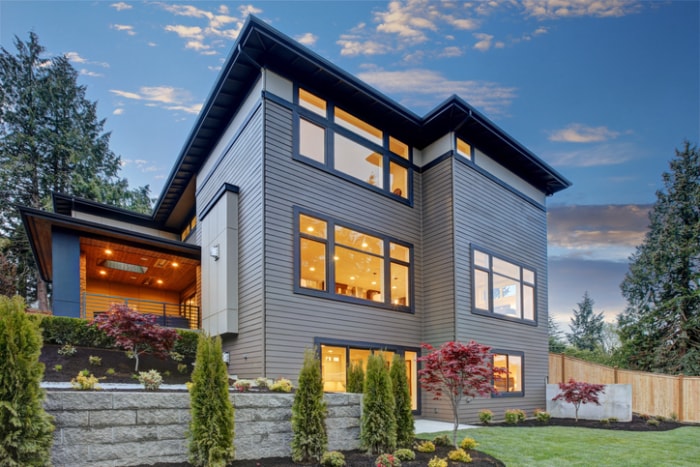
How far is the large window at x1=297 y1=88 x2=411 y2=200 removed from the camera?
9719 mm

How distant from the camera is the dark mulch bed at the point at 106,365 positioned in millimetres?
7465

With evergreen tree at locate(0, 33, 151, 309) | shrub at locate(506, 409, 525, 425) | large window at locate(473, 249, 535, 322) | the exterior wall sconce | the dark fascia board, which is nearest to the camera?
the dark fascia board

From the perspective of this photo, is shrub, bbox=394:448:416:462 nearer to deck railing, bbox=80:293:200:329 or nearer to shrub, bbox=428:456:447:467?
shrub, bbox=428:456:447:467

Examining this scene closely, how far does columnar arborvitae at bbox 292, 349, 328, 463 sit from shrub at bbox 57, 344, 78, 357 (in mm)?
5677

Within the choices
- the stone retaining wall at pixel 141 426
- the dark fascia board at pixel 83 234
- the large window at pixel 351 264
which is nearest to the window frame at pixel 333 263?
the large window at pixel 351 264

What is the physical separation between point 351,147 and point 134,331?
6125 millimetres

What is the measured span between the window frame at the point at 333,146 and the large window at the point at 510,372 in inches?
197

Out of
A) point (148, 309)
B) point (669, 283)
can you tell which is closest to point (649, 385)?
point (669, 283)

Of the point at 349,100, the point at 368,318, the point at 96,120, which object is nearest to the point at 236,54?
the point at 349,100

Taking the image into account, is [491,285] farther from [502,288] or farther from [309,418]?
[309,418]

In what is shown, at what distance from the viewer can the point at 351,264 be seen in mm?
9969

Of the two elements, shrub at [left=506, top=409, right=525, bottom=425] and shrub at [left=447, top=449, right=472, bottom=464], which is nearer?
shrub at [left=447, top=449, right=472, bottom=464]

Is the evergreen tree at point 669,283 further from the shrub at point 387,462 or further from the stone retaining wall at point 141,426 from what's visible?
the stone retaining wall at point 141,426

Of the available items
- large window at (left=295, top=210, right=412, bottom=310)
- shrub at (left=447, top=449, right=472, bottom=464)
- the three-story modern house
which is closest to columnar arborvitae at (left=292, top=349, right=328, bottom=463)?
shrub at (left=447, top=449, right=472, bottom=464)
